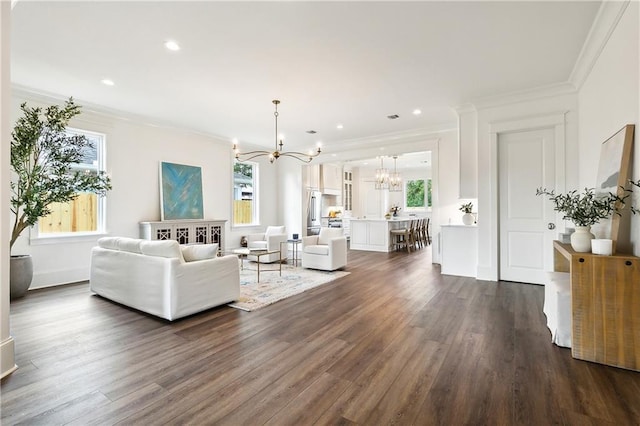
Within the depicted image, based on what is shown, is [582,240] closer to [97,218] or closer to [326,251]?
[326,251]

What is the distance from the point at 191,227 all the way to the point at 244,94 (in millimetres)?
3045

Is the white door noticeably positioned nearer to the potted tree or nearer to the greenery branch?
the greenery branch

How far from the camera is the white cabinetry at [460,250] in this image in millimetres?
5098

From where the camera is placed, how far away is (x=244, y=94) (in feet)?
14.6

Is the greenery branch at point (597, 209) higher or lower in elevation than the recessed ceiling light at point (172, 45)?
lower

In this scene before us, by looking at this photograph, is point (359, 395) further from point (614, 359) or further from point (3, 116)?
point (3, 116)

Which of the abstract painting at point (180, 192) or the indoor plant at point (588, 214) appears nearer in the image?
the indoor plant at point (588, 214)

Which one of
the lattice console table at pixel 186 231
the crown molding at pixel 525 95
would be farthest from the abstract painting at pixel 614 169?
the lattice console table at pixel 186 231

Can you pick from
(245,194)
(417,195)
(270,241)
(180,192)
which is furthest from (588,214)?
(417,195)

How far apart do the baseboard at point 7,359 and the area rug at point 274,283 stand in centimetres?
189

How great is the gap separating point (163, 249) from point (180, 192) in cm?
332

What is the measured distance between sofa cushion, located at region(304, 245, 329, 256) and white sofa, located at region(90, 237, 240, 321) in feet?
7.25

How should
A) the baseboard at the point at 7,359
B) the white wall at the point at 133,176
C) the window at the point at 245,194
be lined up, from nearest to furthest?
the baseboard at the point at 7,359 < the white wall at the point at 133,176 < the window at the point at 245,194

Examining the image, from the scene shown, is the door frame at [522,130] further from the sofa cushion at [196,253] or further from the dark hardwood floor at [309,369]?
A: the sofa cushion at [196,253]
